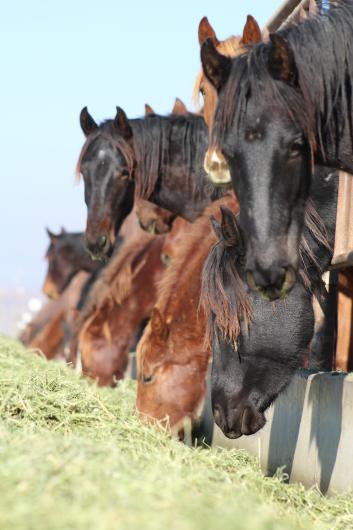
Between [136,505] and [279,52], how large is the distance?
6.76ft

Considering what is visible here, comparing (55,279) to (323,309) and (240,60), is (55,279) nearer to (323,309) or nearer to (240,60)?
(323,309)

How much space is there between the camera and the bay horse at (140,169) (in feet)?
Answer: 26.4

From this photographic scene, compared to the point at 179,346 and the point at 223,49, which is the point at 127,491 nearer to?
the point at 179,346

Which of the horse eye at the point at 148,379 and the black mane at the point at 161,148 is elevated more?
the black mane at the point at 161,148

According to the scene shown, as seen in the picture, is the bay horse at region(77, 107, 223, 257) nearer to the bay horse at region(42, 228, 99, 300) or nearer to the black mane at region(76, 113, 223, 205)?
the black mane at region(76, 113, 223, 205)

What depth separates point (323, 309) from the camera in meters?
6.76

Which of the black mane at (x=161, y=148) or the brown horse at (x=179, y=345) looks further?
the black mane at (x=161, y=148)

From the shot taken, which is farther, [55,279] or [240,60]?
[55,279]

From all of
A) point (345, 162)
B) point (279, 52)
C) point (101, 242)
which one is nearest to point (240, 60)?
point (279, 52)

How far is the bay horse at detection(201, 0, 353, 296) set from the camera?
3.67m

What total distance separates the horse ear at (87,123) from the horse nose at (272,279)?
500 cm

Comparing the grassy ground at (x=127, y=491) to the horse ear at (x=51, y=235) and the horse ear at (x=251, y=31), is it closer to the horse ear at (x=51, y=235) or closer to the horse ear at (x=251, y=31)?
the horse ear at (x=251, y=31)

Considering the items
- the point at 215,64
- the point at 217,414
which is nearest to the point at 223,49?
the point at 217,414

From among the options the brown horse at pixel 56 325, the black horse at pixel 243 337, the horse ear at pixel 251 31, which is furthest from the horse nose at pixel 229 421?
the brown horse at pixel 56 325
